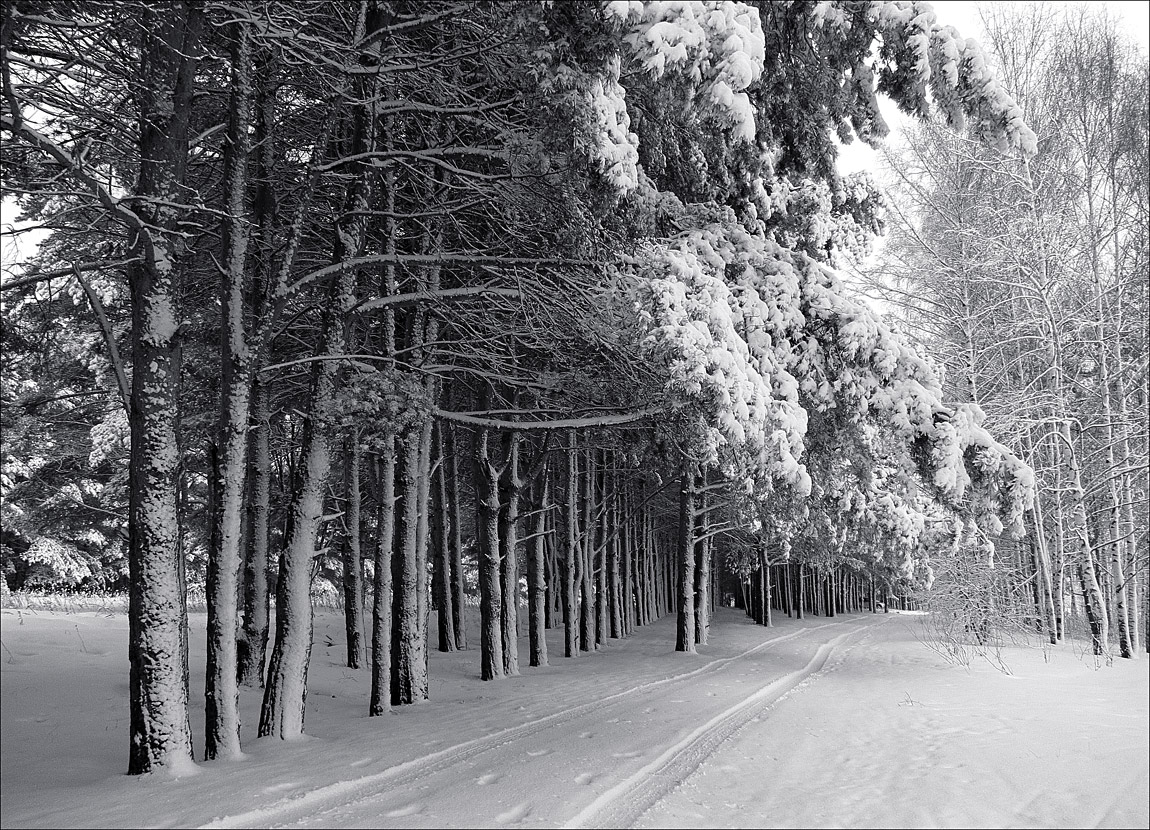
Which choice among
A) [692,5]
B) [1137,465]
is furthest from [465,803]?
[1137,465]

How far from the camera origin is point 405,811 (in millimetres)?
5363

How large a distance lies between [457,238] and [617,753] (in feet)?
28.0

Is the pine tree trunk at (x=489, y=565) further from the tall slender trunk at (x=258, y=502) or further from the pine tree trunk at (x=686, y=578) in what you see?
the pine tree trunk at (x=686, y=578)

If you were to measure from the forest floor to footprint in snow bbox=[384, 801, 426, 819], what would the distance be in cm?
1

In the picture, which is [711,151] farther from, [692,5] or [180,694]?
[180,694]

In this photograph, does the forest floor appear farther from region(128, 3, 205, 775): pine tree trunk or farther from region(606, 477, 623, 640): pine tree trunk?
region(606, 477, 623, 640): pine tree trunk

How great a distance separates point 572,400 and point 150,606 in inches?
241

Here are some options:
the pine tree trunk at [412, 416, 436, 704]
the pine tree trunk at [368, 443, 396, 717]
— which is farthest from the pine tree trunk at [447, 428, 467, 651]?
the pine tree trunk at [368, 443, 396, 717]

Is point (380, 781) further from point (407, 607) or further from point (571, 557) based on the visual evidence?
point (571, 557)

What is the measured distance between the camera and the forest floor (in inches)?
211

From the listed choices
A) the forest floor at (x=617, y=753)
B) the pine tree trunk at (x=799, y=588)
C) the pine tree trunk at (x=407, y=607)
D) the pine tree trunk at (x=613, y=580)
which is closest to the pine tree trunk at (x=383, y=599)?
the pine tree trunk at (x=407, y=607)

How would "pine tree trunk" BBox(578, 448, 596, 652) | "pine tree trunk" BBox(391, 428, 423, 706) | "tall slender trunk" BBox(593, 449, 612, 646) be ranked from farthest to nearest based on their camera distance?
"tall slender trunk" BBox(593, 449, 612, 646)
"pine tree trunk" BBox(578, 448, 596, 652)
"pine tree trunk" BBox(391, 428, 423, 706)

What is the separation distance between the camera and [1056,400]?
1723 cm

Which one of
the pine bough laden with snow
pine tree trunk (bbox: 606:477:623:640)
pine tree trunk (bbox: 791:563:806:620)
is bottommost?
pine tree trunk (bbox: 791:563:806:620)
